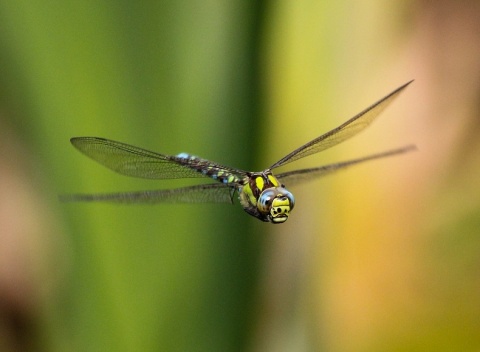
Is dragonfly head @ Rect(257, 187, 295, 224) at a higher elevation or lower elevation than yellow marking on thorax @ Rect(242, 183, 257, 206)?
A: lower

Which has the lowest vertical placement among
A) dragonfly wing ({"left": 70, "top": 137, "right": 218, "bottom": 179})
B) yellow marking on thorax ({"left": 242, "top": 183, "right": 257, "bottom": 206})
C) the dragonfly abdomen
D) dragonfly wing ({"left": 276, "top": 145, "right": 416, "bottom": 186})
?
yellow marking on thorax ({"left": 242, "top": 183, "right": 257, "bottom": 206})

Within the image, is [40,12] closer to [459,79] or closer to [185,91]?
[185,91]

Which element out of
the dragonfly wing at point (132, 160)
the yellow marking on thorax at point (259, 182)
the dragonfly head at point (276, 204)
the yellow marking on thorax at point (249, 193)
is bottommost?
the dragonfly head at point (276, 204)

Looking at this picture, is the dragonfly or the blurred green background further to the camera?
the blurred green background

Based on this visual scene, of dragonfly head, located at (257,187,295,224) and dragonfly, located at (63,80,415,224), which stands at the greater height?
dragonfly, located at (63,80,415,224)

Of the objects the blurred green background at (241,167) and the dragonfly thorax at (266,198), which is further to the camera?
the blurred green background at (241,167)

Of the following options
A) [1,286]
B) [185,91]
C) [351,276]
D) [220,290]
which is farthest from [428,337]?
[1,286]

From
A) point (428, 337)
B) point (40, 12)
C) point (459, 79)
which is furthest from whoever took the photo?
point (459, 79)

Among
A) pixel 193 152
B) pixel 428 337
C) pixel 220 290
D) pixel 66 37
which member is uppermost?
pixel 66 37
